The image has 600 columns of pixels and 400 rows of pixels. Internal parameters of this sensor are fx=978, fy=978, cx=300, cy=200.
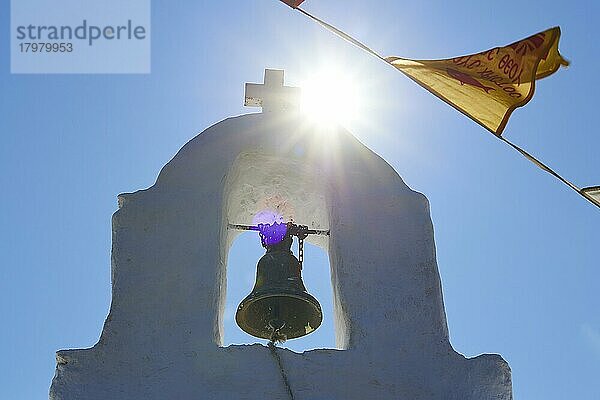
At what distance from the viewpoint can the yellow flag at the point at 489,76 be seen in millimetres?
4977

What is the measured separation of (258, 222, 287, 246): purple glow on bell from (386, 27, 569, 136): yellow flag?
1.30 metres

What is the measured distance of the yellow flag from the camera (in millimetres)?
4977

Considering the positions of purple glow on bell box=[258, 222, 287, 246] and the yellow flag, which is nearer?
the yellow flag

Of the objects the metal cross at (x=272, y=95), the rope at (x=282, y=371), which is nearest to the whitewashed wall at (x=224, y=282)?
the rope at (x=282, y=371)

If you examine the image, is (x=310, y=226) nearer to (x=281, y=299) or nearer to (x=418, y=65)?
(x=281, y=299)

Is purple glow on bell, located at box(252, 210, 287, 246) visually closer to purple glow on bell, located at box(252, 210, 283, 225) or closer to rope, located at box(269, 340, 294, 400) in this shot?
purple glow on bell, located at box(252, 210, 283, 225)

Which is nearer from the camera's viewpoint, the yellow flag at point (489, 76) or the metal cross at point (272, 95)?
the yellow flag at point (489, 76)

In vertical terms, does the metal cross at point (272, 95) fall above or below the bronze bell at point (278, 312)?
above

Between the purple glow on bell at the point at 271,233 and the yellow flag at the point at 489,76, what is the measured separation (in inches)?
51.2

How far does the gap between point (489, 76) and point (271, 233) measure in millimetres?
1631

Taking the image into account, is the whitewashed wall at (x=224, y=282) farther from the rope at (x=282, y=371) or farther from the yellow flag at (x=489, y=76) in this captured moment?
the yellow flag at (x=489, y=76)

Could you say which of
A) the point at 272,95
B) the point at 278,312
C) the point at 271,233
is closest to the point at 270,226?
the point at 271,233

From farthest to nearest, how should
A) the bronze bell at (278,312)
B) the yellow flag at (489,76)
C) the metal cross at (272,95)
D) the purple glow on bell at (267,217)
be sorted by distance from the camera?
the metal cross at (272,95)
the purple glow on bell at (267,217)
the bronze bell at (278,312)
the yellow flag at (489,76)

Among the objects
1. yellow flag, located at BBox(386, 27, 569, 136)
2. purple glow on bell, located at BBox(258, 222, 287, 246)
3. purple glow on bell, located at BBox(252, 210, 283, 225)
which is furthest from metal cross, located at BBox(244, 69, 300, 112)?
yellow flag, located at BBox(386, 27, 569, 136)
